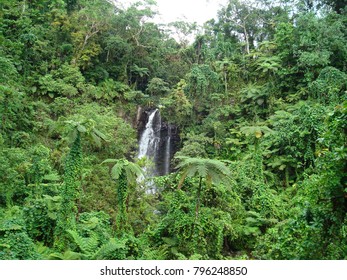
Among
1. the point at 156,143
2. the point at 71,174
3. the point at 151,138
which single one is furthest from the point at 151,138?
the point at 71,174

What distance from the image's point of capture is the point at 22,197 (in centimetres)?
1255

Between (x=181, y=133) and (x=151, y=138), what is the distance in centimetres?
291

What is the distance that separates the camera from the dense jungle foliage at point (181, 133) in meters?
7.61

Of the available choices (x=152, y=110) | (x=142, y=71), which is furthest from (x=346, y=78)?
(x=142, y=71)

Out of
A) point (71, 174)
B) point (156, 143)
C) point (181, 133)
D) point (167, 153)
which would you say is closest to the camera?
point (71, 174)

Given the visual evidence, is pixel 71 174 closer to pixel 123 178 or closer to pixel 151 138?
pixel 123 178

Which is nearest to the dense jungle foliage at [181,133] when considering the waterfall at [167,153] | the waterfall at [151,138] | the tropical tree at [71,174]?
the tropical tree at [71,174]

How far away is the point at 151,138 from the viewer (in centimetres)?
2186

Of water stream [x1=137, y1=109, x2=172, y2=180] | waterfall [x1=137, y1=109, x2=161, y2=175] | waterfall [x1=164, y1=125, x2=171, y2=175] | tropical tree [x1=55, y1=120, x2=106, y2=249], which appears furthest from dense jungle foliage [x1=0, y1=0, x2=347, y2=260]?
waterfall [x1=137, y1=109, x2=161, y2=175]

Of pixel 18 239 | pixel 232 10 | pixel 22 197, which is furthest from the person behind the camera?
pixel 232 10

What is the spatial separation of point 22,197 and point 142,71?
14.6 meters

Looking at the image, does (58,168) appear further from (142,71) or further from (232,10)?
(232,10)

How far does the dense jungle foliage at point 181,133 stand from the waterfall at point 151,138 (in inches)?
52.8

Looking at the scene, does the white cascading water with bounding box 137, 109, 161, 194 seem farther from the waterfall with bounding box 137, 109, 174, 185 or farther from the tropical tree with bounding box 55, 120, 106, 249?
the tropical tree with bounding box 55, 120, 106, 249
